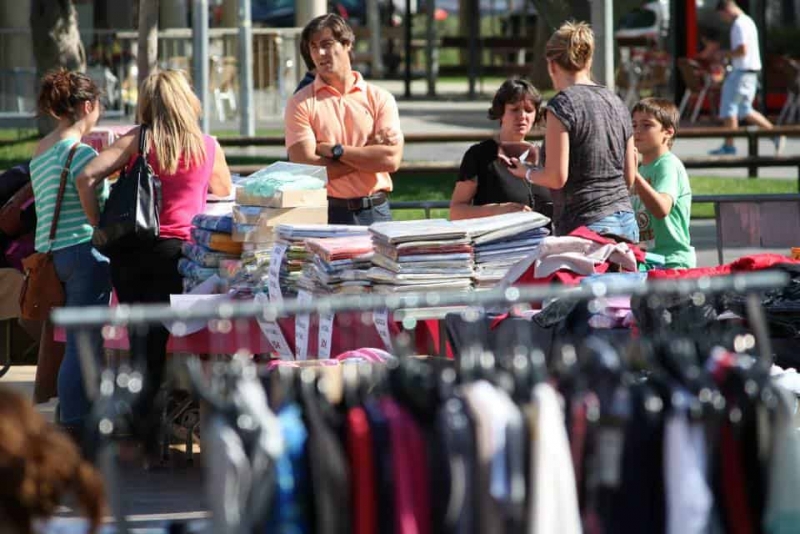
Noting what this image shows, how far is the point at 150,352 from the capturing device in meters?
6.35

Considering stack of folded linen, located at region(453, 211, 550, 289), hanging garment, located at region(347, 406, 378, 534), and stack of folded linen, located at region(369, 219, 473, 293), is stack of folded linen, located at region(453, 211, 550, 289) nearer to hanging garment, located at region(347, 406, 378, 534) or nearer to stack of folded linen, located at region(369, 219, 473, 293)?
stack of folded linen, located at region(369, 219, 473, 293)

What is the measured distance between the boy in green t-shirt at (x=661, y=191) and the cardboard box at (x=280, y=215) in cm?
140

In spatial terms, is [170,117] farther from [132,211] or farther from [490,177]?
[490,177]

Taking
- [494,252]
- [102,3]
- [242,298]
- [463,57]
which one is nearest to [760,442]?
[494,252]

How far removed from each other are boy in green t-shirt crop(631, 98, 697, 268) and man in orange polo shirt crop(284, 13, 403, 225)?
3.63 ft

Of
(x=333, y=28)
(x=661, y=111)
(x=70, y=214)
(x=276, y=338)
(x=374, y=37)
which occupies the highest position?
(x=374, y=37)

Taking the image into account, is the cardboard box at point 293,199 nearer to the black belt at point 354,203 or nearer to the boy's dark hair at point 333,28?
the black belt at point 354,203

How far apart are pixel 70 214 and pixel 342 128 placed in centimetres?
129

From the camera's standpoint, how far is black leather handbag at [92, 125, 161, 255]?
621cm

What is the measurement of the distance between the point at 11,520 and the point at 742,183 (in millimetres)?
13693

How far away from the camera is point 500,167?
6.76m

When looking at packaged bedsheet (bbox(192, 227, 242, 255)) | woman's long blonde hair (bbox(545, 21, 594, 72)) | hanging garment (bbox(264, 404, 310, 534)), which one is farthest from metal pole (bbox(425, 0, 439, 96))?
hanging garment (bbox(264, 404, 310, 534))

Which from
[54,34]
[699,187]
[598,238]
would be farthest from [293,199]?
[54,34]

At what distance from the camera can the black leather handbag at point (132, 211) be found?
6.21 m
